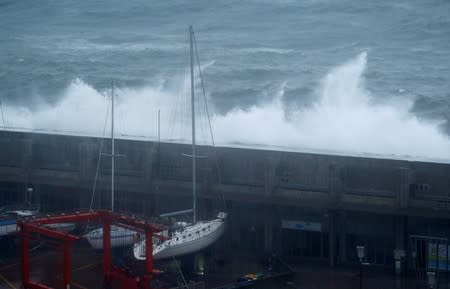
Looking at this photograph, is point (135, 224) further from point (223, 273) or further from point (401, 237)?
point (401, 237)

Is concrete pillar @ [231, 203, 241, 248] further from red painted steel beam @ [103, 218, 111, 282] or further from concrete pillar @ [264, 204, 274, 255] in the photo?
red painted steel beam @ [103, 218, 111, 282]

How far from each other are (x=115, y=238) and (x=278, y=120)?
12.3m

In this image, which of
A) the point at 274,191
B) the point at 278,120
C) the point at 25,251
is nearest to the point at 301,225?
the point at 274,191

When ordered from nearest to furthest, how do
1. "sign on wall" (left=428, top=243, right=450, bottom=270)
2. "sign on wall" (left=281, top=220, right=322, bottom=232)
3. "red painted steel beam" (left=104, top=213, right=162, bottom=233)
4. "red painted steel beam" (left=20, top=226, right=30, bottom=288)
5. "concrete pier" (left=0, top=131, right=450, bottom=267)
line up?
1. "red painted steel beam" (left=20, top=226, right=30, bottom=288)
2. "red painted steel beam" (left=104, top=213, right=162, bottom=233)
3. "sign on wall" (left=428, top=243, right=450, bottom=270)
4. "concrete pier" (left=0, top=131, right=450, bottom=267)
5. "sign on wall" (left=281, top=220, right=322, bottom=232)

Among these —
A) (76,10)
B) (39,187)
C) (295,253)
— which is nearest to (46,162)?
(39,187)

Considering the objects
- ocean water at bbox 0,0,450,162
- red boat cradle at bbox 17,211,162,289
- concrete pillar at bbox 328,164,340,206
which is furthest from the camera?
ocean water at bbox 0,0,450,162

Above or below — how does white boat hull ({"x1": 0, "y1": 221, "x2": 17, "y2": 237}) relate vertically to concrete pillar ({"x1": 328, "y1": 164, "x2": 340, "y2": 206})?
below

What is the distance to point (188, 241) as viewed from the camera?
14.7 m

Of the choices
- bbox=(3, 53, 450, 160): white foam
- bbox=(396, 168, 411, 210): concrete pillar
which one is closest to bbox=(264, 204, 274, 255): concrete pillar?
bbox=(396, 168, 411, 210): concrete pillar

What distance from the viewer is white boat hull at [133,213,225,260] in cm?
1431

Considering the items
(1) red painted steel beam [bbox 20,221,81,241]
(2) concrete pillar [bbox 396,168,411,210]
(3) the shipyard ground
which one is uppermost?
(2) concrete pillar [bbox 396,168,411,210]

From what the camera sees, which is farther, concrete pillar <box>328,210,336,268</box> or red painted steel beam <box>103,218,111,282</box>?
concrete pillar <box>328,210,336,268</box>

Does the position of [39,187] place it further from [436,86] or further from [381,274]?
[436,86]

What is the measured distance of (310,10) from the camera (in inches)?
1794
